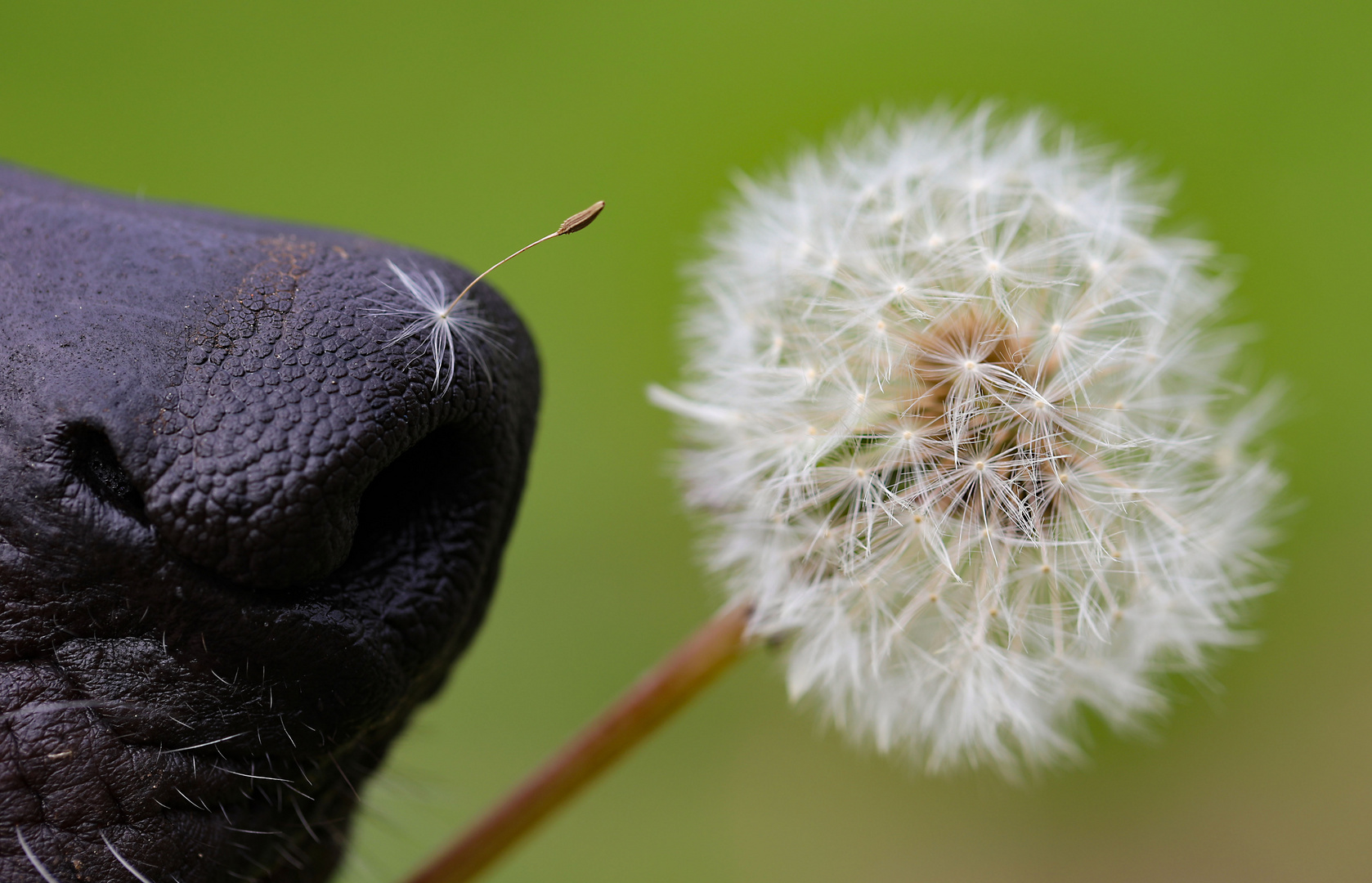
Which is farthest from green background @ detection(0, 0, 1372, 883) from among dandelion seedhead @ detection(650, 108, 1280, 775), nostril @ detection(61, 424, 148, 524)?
nostril @ detection(61, 424, 148, 524)

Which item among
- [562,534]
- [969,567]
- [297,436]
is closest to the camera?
[297,436]

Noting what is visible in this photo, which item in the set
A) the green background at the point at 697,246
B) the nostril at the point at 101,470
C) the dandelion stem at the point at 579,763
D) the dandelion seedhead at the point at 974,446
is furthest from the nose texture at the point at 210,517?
the green background at the point at 697,246

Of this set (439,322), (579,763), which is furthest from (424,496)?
(579,763)

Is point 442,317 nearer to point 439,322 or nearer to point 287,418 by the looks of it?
point 439,322

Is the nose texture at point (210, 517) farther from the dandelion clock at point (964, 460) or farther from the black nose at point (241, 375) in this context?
the dandelion clock at point (964, 460)

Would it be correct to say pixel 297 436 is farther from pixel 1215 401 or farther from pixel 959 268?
pixel 1215 401

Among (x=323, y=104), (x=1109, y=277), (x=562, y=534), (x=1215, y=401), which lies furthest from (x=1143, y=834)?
(x=323, y=104)
